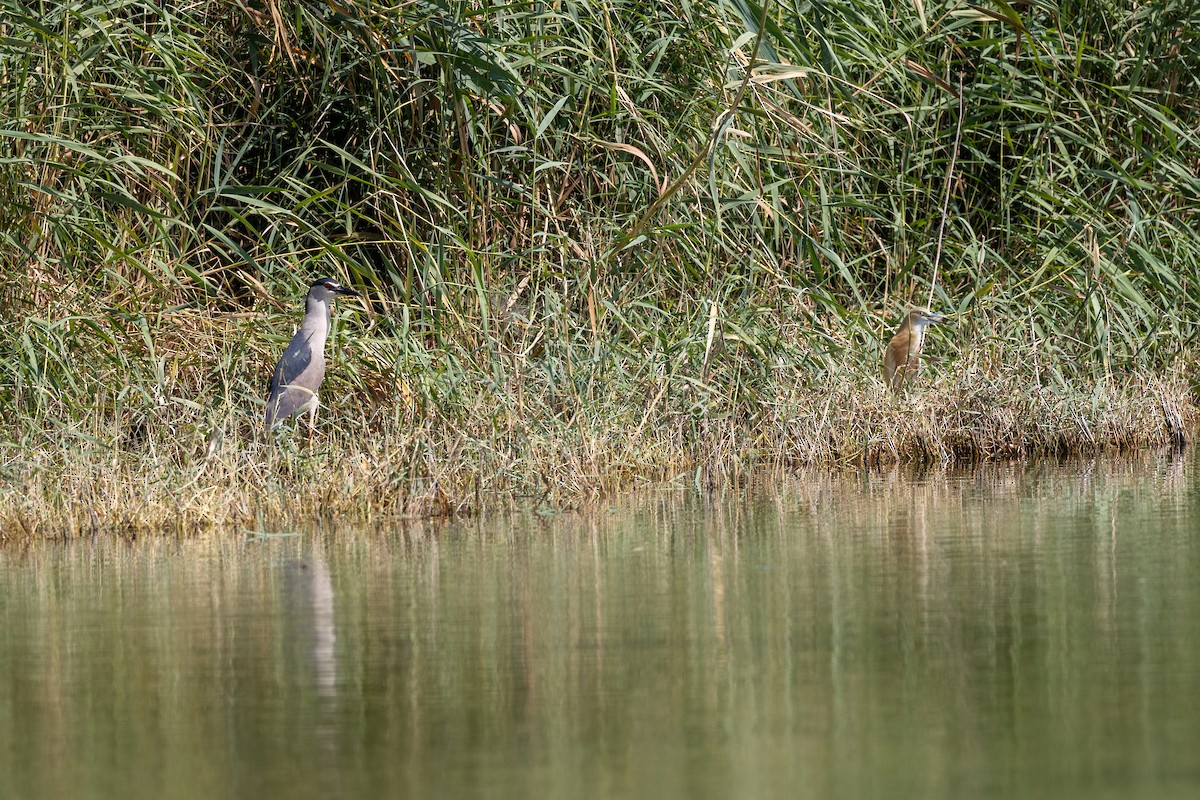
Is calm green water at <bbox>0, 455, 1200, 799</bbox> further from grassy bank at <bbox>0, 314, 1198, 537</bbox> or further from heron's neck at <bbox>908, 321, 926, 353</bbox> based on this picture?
heron's neck at <bbox>908, 321, 926, 353</bbox>

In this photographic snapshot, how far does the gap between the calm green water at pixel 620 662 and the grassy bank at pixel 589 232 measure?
181cm

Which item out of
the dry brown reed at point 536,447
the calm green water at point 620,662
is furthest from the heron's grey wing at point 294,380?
the calm green water at point 620,662

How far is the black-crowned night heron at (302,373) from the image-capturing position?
9.15 m

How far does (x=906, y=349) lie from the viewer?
10367 mm

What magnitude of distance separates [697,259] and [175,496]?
3.75 meters

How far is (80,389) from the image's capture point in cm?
927

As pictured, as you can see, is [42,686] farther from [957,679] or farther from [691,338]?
[691,338]

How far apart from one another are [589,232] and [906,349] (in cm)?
185

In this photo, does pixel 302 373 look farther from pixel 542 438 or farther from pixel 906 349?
pixel 906 349

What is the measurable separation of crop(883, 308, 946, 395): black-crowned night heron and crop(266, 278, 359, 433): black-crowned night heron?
2992 millimetres

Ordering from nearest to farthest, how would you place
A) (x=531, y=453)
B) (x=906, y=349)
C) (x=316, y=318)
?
(x=531, y=453) < (x=316, y=318) < (x=906, y=349)

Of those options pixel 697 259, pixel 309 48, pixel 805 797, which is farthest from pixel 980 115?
pixel 805 797

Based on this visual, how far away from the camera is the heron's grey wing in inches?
361

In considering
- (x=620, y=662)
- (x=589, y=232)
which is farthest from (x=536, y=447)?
(x=620, y=662)
